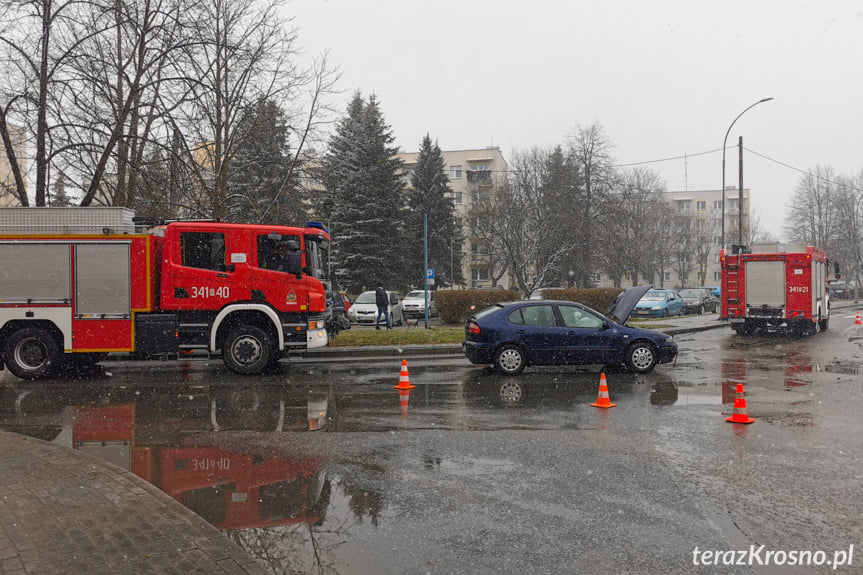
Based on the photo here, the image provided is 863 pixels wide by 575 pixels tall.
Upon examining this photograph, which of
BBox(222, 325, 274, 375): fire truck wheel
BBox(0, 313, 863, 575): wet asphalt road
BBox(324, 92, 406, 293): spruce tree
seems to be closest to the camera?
BBox(0, 313, 863, 575): wet asphalt road

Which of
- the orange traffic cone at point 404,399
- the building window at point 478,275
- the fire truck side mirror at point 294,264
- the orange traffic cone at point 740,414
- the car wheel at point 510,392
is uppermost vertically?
the building window at point 478,275

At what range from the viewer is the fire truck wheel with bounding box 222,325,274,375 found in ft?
42.4

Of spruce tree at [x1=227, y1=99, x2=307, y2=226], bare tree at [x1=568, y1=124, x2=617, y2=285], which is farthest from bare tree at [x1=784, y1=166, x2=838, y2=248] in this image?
spruce tree at [x1=227, y1=99, x2=307, y2=226]

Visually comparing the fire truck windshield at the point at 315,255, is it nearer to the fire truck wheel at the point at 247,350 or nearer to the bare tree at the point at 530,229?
the fire truck wheel at the point at 247,350

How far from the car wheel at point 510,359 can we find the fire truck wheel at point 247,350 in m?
4.53

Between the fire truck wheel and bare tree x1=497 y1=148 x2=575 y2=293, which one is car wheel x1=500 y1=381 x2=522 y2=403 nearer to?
the fire truck wheel

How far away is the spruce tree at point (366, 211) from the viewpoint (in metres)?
44.4

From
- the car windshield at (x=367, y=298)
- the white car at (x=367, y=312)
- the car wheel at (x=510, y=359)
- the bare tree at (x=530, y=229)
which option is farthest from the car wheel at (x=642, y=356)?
the bare tree at (x=530, y=229)

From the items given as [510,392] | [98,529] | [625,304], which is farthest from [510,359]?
[98,529]

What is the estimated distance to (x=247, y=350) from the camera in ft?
42.7

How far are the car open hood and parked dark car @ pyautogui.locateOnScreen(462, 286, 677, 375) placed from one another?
2.69 feet

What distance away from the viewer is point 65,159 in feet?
57.5

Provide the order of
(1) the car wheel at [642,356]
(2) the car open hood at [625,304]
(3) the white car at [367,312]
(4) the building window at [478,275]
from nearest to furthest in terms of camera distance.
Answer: (1) the car wheel at [642,356] < (2) the car open hood at [625,304] < (3) the white car at [367,312] < (4) the building window at [478,275]

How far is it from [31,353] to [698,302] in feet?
113
